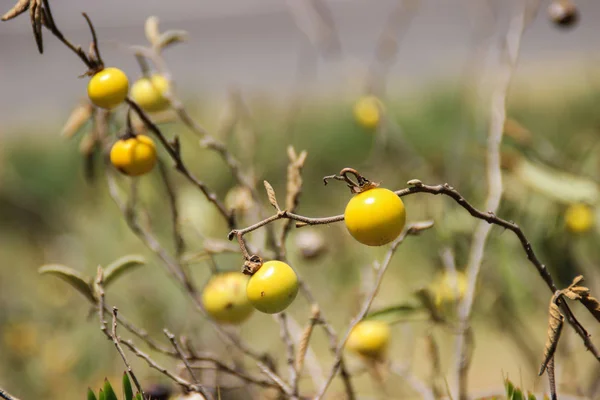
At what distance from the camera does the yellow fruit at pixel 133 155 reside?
1.67ft

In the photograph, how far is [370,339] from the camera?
69 centimetres

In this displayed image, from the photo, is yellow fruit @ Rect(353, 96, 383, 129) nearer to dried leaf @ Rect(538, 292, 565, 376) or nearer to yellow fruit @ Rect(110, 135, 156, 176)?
yellow fruit @ Rect(110, 135, 156, 176)

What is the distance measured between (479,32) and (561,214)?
0.31 meters

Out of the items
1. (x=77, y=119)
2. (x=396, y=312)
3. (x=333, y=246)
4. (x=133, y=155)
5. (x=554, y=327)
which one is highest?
(x=333, y=246)

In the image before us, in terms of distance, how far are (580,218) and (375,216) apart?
0.55m

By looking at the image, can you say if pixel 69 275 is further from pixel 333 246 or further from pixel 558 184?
pixel 333 246

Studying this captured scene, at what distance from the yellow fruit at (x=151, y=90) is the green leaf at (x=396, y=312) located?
0.33 meters

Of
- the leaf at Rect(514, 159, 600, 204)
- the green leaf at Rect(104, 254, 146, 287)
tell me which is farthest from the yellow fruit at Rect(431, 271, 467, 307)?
the green leaf at Rect(104, 254, 146, 287)

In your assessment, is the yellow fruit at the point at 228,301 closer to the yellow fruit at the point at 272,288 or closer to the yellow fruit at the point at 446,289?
the yellow fruit at the point at 272,288

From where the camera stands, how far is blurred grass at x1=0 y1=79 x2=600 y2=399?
90 centimetres

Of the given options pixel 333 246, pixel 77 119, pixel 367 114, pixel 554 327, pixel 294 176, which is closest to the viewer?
pixel 554 327

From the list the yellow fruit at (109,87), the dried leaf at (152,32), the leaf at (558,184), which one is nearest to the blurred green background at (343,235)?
the leaf at (558,184)

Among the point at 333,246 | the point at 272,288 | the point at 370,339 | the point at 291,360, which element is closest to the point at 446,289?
the point at 370,339

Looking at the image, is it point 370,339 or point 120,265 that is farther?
point 370,339
